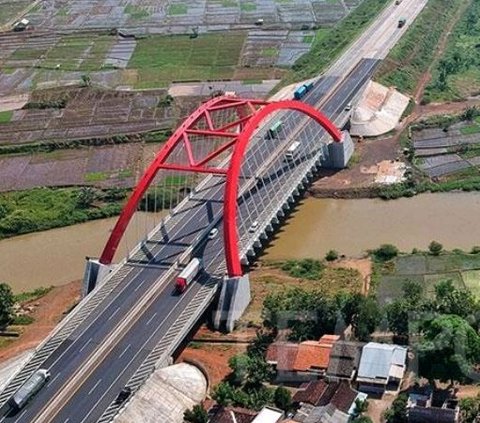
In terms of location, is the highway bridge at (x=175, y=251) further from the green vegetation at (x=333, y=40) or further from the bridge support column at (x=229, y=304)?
the green vegetation at (x=333, y=40)

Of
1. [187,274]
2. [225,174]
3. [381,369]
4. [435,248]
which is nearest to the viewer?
[381,369]

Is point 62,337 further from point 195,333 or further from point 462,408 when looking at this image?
point 462,408

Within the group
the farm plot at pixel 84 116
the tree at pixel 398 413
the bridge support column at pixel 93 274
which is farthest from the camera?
the farm plot at pixel 84 116

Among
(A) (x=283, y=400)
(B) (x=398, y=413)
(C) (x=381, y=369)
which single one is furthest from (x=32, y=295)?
(B) (x=398, y=413)

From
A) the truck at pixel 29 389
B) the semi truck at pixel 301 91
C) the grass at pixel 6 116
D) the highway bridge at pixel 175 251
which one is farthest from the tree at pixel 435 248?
the grass at pixel 6 116

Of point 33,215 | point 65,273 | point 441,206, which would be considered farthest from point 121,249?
point 441,206

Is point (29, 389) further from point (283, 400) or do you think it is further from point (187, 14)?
point (187, 14)
